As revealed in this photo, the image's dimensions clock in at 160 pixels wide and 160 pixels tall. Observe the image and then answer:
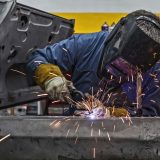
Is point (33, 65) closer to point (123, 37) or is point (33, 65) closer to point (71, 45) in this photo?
point (71, 45)

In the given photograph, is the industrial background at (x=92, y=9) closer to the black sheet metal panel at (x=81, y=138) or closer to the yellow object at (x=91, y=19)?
the yellow object at (x=91, y=19)

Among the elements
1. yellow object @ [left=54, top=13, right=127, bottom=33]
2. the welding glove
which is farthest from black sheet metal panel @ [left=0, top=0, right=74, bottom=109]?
yellow object @ [left=54, top=13, right=127, bottom=33]

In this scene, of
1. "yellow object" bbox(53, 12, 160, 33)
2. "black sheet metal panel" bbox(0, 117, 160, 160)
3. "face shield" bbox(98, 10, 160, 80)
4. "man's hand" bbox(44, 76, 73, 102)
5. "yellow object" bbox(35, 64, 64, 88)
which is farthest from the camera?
"yellow object" bbox(53, 12, 160, 33)

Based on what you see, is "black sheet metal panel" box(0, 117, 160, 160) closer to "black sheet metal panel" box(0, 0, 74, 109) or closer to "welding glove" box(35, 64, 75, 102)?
"welding glove" box(35, 64, 75, 102)

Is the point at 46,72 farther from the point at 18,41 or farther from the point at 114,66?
the point at 114,66

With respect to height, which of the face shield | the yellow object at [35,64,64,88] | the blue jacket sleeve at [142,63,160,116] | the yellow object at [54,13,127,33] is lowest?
the blue jacket sleeve at [142,63,160,116]

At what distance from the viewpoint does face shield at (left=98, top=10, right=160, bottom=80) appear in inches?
111

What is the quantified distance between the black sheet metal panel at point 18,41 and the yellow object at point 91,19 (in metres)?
1.72

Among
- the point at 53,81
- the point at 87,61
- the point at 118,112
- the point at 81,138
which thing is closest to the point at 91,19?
the point at 87,61

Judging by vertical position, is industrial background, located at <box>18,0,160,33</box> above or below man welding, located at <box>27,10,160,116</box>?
above

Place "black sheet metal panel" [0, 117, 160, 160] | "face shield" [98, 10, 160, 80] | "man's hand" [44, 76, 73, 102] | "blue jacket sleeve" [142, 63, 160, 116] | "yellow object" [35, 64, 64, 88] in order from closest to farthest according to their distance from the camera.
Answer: "black sheet metal panel" [0, 117, 160, 160] → "face shield" [98, 10, 160, 80] → "man's hand" [44, 76, 73, 102] → "yellow object" [35, 64, 64, 88] → "blue jacket sleeve" [142, 63, 160, 116]

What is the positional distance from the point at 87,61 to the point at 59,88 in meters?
0.46

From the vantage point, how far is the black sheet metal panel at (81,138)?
204 cm

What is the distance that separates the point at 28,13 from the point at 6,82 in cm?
49
